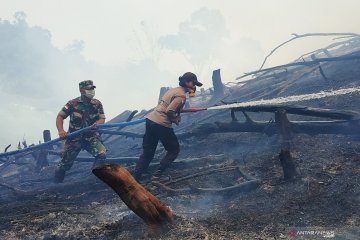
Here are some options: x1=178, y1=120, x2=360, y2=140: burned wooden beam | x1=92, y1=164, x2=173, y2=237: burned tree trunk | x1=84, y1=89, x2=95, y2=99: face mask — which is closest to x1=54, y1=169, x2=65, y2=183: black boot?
x1=84, y1=89, x2=95, y2=99: face mask

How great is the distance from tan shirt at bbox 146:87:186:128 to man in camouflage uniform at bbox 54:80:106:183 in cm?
151

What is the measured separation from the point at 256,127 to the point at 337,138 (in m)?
1.59

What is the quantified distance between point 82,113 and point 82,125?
260 millimetres

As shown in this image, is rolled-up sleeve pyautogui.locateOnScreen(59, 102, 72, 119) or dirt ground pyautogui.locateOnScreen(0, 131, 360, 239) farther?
rolled-up sleeve pyautogui.locateOnScreen(59, 102, 72, 119)

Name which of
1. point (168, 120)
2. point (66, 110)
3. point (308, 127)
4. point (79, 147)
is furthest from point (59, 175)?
point (308, 127)

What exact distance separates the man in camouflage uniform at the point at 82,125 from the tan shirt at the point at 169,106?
1508 millimetres

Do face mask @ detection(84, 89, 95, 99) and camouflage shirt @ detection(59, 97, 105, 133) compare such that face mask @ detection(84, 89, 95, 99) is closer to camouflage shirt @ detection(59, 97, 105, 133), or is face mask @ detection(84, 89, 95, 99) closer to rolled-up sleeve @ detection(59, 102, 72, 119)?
camouflage shirt @ detection(59, 97, 105, 133)

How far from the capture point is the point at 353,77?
31.4 feet

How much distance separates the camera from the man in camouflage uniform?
639 centimetres

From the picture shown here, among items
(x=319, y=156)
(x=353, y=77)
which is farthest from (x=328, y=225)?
(x=353, y=77)

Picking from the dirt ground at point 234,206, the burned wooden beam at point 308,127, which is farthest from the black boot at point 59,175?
the burned wooden beam at point 308,127

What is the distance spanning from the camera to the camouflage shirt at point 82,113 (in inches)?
262

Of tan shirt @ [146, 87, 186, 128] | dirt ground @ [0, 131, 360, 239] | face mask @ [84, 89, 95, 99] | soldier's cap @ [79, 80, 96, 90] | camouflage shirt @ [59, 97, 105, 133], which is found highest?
soldier's cap @ [79, 80, 96, 90]

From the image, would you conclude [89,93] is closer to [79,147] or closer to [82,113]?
[82,113]
